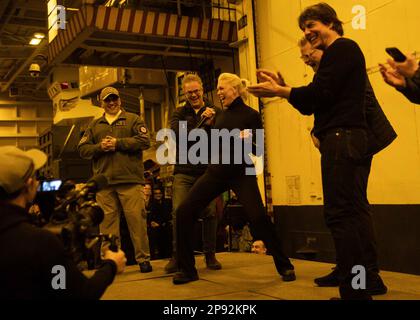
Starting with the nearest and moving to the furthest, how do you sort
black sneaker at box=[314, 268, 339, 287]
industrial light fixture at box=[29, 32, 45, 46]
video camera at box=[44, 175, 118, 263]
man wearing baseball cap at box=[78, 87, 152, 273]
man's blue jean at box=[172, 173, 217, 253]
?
1. video camera at box=[44, 175, 118, 263]
2. black sneaker at box=[314, 268, 339, 287]
3. man's blue jean at box=[172, 173, 217, 253]
4. man wearing baseball cap at box=[78, 87, 152, 273]
5. industrial light fixture at box=[29, 32, 45, 46]

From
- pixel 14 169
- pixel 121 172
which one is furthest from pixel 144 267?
pixel 14 169

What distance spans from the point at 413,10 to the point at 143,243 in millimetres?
2728

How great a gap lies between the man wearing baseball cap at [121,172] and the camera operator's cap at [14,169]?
2.23 meters

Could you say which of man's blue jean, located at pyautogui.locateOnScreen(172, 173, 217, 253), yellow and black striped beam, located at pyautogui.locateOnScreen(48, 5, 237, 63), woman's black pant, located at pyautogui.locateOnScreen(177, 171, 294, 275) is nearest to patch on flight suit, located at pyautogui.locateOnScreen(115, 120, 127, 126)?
man's blue jean, located at pyautogui.locateOnScreen(172, 173, 217, 253)

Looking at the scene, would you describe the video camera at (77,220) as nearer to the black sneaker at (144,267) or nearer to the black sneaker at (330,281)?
the black sneaker at (330,281)

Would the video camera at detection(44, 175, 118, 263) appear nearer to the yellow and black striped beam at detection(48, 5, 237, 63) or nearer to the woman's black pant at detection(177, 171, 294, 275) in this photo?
the woman's black pant at detection(177, 171, 294, 275)

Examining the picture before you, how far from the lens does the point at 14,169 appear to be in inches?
58.3

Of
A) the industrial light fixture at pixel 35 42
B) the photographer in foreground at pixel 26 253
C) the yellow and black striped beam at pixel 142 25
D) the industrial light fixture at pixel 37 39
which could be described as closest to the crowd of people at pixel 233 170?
the photographer in foreground at pixel 26 253

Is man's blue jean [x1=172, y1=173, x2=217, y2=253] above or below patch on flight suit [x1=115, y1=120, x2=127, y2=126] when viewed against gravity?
below

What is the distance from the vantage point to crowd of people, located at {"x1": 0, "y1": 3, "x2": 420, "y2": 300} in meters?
1.45

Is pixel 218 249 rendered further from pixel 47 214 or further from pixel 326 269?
pixel 47 214

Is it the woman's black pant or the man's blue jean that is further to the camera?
the man's blue jean

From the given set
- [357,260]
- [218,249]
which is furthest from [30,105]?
[357,260]

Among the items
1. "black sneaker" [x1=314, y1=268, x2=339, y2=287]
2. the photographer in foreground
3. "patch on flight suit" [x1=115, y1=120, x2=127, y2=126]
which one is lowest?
"black sneaker" [x1=314, y1=268, x2=339, y2=287]
